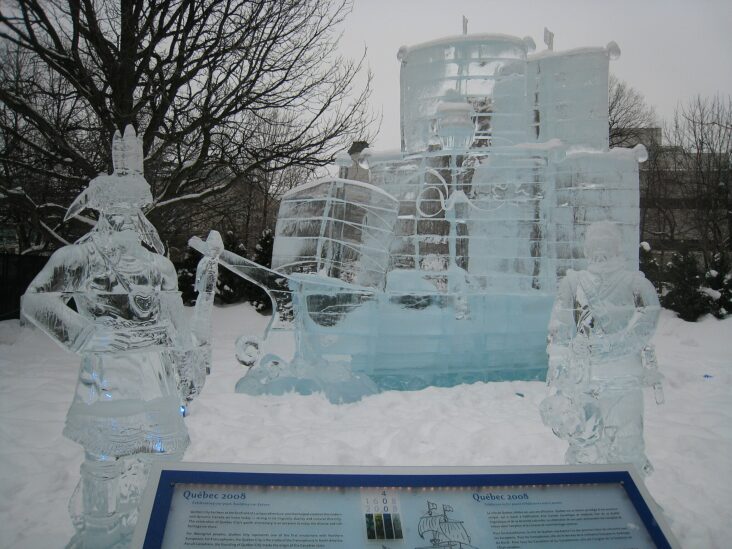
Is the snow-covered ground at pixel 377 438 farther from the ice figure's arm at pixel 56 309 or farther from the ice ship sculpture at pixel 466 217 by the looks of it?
the ice figure's arm at pixel 56 309

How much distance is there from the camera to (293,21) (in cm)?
883

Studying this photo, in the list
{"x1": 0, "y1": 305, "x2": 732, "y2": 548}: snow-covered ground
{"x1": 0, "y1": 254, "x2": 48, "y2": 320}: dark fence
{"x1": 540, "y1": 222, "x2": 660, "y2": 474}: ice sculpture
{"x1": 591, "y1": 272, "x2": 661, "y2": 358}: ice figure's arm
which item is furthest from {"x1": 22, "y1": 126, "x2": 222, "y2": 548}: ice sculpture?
{"x1": 0, "y1": 254, "x2": 48, "y2": 320}: dark fence

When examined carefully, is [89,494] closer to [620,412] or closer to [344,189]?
[620,412]

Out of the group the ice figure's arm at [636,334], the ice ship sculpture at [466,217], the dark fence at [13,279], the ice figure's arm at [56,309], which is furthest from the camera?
the dark fence at [13,279]

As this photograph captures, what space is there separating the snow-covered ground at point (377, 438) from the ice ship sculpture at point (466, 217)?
478 mm

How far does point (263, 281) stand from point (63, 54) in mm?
4735

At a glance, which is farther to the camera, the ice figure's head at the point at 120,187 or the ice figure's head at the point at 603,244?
the ice figure's head at the point at 603,244

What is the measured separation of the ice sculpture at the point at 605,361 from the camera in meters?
2.90

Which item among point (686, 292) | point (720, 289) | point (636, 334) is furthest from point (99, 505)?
point (720, 289)

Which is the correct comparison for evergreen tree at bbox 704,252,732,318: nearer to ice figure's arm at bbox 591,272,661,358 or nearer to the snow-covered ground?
the snow-covered ground

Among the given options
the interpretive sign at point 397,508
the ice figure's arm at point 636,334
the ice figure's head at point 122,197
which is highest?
the ice figure's head at point 122,197

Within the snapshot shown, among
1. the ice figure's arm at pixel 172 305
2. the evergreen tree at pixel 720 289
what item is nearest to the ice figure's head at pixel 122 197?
the ice figure's arm at pixel 172 305

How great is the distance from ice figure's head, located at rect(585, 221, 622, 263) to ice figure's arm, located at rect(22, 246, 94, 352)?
8.19ft

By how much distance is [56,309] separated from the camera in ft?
7.63
